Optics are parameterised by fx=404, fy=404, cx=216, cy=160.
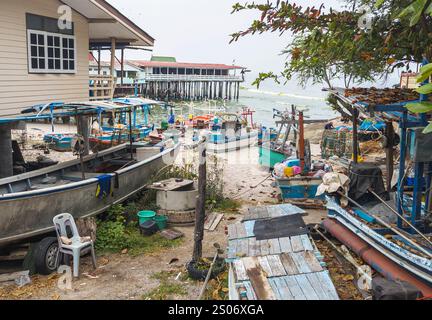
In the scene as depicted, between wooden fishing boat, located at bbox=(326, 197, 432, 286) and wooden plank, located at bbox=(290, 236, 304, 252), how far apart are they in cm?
139

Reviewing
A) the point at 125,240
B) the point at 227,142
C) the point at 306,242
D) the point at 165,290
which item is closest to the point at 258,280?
the point at 306,242

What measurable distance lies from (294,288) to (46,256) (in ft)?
17.8

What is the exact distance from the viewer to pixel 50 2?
12.4 metres

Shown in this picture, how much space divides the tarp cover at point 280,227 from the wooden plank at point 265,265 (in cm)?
84

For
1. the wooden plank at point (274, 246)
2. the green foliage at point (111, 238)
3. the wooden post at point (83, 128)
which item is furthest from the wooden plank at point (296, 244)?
the wooden post at point (83, 128)

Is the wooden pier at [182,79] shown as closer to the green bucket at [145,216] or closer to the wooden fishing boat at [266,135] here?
the wooden fishing boat at [266,135]

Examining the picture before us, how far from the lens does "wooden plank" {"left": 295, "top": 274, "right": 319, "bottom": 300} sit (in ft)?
17.5

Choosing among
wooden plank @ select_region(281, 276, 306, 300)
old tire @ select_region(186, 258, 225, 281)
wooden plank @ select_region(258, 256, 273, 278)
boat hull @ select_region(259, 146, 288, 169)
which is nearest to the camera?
wooden plank @ select_region(281, 276, 306, 300)

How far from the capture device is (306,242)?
6910 millimetres

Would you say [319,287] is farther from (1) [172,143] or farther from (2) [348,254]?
(1) [172,143]

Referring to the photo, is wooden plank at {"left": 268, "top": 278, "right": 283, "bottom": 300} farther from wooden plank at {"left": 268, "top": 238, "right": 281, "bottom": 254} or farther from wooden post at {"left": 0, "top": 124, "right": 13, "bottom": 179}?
wooden post at {"left": 0, "top": 124, "right": 13, "bottom": 179}

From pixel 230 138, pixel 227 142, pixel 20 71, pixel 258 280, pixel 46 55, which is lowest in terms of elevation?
pixel 227 142

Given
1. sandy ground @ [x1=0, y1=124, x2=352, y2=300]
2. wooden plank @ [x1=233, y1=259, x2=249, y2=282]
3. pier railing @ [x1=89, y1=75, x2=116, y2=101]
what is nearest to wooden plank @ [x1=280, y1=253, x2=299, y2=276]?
wooden plank @ [x1=233, y1=259, x2=249, y2=282]

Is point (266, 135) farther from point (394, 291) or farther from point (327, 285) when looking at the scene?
point (394, 291)
